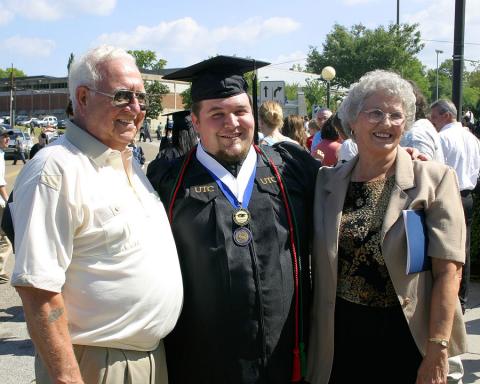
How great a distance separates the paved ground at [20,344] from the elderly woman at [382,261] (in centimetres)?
221

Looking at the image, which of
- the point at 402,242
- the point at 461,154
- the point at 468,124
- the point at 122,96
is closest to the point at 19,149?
the point at 468,124

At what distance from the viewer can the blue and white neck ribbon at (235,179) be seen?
2.71 meters

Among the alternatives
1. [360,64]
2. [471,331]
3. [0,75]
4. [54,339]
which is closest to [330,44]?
[360,64]

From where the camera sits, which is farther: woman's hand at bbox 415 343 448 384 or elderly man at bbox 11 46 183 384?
woman's hand at bbox 415 343 448 384

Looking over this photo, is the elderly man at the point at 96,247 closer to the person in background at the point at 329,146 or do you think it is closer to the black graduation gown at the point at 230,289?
the black graduation gown at the point at 230,289

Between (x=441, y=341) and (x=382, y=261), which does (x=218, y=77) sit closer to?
(x=382, y=261)

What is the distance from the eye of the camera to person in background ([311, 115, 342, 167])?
7047 mm

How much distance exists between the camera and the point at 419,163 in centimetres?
270

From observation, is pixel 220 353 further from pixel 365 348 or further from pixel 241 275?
pixel 365 348

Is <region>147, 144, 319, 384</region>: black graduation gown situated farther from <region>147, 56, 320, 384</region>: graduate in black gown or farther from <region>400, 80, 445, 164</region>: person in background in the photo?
<region>400, 80, 445, 164</region>: person in background

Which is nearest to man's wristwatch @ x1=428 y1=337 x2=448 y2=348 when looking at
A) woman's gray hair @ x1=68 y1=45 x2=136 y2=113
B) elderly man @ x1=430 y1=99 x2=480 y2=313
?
woman's gray hair @ x1=68 y1=45 x2=136 y2=113

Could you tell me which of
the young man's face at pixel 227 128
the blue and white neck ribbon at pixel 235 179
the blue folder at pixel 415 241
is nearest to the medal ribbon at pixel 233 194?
the blue and white neck ribbon at pixel 235 179

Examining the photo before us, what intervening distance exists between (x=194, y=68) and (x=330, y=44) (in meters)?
52.2

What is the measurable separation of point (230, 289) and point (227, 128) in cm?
74
